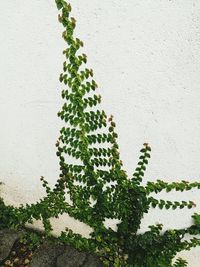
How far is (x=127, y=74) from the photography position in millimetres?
2158

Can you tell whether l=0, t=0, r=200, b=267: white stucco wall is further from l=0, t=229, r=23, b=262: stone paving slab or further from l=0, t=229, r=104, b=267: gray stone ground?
l=0, t=229, r=23, b=262: stone paving slab

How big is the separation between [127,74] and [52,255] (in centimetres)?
174

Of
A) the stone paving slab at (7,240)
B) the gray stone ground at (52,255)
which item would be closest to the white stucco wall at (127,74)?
the gray stone ground at (52,255)

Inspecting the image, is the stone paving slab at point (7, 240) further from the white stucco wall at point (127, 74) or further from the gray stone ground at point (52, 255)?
the white stucco wall at point (127, 74)

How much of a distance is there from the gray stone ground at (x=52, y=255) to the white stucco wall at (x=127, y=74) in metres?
0.64

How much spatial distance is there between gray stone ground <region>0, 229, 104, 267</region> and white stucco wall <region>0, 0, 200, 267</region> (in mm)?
644

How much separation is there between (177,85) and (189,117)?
221mm

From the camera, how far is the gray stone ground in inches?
111

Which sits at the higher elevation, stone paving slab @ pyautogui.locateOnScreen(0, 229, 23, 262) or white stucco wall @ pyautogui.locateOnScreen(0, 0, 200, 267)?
white stucco wall @ pyautogui.locateOnScreen(0, 0, 200, 267)

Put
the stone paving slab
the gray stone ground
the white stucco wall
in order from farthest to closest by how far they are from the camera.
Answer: the stone paving slab, the gray stone ground, the white stucco wall

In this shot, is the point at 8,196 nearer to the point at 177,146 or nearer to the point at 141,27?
the point at 177,146

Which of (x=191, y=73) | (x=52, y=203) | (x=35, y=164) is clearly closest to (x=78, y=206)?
(x=52, y=203)

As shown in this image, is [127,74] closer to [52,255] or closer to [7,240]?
[52,255]

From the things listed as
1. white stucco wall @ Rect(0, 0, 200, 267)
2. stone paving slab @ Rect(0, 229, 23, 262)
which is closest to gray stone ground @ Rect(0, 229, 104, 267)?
stone paving slab @ Rect(0, 229, 23, 262)
